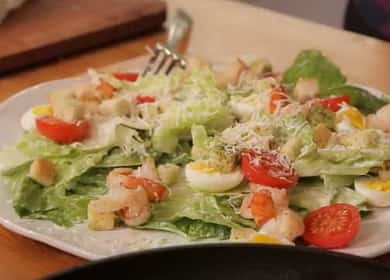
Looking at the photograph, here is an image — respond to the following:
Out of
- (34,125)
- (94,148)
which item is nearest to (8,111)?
(34,125)

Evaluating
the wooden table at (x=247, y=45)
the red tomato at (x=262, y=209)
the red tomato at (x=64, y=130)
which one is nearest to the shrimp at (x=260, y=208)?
the red tomato at (x=262, y=209)

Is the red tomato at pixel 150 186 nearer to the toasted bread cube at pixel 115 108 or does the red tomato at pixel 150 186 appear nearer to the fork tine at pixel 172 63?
the toasted bread cube at pixel 115 108

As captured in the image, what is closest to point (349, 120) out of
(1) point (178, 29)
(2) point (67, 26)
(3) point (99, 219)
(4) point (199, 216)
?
(4) point (199, 216)

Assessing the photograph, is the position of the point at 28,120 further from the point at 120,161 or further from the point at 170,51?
the point at 170,51

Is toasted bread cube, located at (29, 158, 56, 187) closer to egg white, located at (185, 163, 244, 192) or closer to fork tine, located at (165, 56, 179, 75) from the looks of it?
egg white, located at (185, 163, 244, 192)

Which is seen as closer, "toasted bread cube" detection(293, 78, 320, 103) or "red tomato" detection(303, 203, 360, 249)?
"red tomato" detection(303, 203, 360, 249)

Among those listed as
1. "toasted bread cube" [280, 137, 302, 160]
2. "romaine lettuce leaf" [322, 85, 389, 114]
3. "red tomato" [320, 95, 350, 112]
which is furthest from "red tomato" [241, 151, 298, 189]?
"romaine lettuce leaf" [322, 85, 389, 114]
